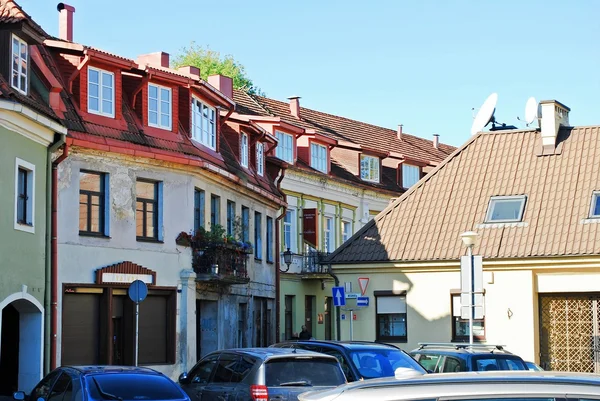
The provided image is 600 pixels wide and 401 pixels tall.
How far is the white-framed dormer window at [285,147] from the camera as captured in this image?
155 feet

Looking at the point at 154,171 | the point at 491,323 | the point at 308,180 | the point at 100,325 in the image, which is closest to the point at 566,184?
the point at 491,323

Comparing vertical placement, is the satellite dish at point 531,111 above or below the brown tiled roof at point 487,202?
above

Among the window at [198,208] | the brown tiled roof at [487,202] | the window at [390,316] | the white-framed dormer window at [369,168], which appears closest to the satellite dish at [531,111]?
the brown tiled roof at [487,202]

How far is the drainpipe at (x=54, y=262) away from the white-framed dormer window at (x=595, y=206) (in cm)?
1363

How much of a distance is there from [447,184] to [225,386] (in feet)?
Answer: 55.5

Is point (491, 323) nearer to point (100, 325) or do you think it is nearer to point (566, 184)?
point (566, 184)

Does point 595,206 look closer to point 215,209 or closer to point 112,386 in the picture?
point 215,209

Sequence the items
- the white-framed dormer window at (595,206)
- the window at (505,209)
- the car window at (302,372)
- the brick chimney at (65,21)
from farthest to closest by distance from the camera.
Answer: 1. the brick chimney at (65,21)
2. the window at (505,209)
3. the white-framed dormer window at (595,206)
4. the car window at (302,372)

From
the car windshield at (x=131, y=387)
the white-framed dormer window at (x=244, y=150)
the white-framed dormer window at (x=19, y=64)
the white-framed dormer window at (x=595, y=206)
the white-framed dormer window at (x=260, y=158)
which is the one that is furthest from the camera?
the white-framed dormer window at (x=260, y=158)

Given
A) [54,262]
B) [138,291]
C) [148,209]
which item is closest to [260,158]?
[148,209]

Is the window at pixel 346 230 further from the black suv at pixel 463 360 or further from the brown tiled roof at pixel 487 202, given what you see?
the black suv at pixel 463 360

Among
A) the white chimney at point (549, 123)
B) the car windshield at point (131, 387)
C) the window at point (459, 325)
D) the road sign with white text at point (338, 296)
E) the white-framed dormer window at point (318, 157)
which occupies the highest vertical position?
the white-framed dormer window at point (318, 157)

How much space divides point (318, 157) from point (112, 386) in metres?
37.2

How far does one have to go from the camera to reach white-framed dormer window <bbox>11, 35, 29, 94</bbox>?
23672mm
